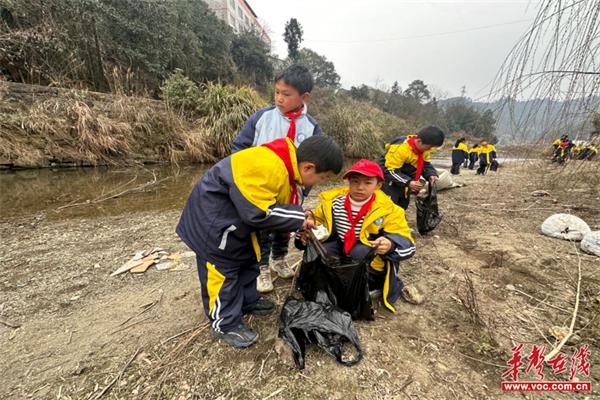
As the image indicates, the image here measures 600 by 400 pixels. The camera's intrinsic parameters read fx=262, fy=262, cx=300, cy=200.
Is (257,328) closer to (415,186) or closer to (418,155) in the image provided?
(415,186)

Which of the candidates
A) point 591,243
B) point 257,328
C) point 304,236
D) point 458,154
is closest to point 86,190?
point 257,328

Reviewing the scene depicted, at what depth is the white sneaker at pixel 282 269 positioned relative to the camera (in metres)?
2.45

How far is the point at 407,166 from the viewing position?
338cm

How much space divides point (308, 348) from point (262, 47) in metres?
23.1

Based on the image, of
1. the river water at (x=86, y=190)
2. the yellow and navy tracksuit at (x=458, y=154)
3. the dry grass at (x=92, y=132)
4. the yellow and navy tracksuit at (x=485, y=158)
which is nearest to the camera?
the river water at (x=86, y=190)

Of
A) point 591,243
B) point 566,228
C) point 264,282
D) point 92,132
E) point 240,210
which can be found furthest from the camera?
point 92,132

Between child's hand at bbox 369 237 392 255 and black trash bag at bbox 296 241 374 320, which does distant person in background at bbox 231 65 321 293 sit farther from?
child's hand at bbox 369 237 392 255

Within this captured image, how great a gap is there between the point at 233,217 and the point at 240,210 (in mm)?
145

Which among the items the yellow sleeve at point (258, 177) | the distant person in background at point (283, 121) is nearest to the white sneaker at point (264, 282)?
the distant person in background at point (283, 121)

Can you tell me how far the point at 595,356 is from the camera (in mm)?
1582

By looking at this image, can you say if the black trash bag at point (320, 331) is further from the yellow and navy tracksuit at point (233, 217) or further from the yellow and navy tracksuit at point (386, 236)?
the yellow and navy tracksuit at point (386, 236)

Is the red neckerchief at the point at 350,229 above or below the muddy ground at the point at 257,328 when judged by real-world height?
above

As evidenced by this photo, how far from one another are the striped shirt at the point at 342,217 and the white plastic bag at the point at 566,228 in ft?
9.57

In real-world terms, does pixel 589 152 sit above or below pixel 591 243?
above
